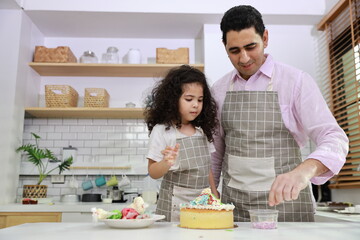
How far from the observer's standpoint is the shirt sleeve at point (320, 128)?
1.44 metres

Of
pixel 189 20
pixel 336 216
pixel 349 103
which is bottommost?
pixel 336 216

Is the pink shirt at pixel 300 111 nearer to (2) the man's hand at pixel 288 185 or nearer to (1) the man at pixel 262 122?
(1) the man at pixel 262 122

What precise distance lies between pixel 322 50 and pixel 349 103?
0.93 m

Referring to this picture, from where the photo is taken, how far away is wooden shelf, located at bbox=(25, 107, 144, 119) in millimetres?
3849

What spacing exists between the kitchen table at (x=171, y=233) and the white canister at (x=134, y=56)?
2.90 meters

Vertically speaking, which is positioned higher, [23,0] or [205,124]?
[23,0]

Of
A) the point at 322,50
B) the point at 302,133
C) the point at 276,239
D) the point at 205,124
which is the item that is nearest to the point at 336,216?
the point at 302,133

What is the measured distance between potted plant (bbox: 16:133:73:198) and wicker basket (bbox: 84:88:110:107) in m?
0.61

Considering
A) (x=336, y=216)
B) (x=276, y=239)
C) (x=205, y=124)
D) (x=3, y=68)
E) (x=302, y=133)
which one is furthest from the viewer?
(x=3, y=68)

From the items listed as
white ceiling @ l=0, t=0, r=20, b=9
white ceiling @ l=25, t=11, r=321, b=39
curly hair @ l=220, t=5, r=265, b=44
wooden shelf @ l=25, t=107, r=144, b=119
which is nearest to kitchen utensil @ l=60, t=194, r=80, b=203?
wooden shelf @ l=25, t=107, r=144, b=119

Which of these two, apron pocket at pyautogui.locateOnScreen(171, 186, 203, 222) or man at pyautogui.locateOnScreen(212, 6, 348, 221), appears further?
apron pocket at pyautogui.locateOnScreen(171, 186, 203, 222)

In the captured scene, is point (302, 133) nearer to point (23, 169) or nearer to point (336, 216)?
point (336, 216)

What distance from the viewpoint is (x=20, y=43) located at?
3803 mm

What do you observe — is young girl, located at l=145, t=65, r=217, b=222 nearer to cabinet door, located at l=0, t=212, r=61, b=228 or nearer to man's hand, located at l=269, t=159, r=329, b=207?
man's hand, located at l=269, t=159, r=329, b=207
